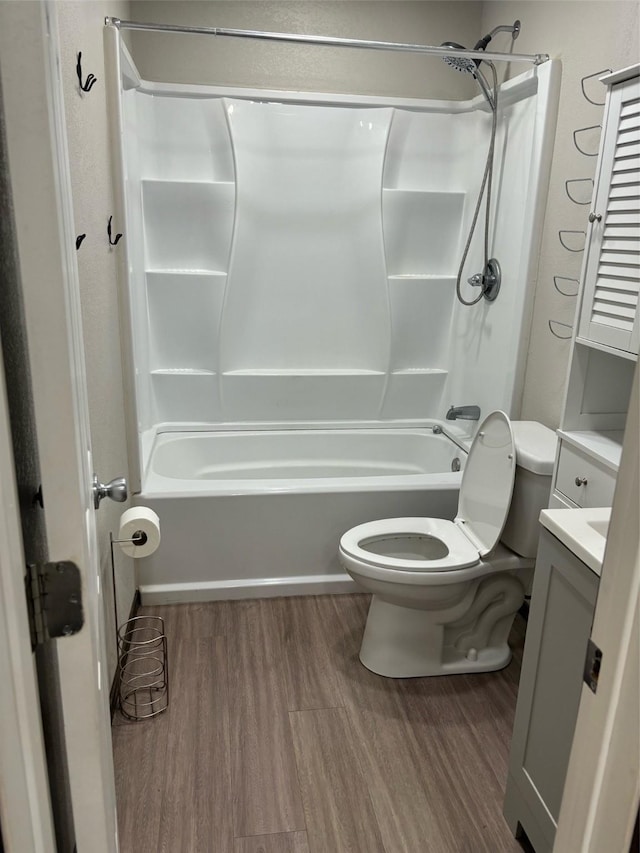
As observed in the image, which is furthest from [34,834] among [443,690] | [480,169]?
[480,169]

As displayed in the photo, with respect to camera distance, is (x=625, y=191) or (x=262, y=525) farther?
(x=262, y=525)

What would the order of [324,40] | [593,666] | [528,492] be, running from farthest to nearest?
[324,40], [528,492], [593,666]

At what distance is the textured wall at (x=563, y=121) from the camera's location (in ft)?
6.84

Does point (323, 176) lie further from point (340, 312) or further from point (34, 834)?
point (34, 834)

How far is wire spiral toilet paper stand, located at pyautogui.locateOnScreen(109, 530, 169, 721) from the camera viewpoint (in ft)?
6.68

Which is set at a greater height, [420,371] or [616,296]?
[616,296]

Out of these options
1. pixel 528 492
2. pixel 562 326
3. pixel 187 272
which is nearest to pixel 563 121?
pixel 562 326

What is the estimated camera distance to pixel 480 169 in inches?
122

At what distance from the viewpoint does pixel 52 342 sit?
2.17 ft

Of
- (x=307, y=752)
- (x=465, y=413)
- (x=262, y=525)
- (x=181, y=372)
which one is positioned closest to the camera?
(x=307, y=752)

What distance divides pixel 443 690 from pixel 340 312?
196 centimetres

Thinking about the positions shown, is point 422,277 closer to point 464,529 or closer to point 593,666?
point 464,529

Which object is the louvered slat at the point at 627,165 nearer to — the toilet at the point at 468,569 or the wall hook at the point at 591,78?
the wall hook at the point at 591,78

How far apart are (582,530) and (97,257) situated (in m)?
1.55
